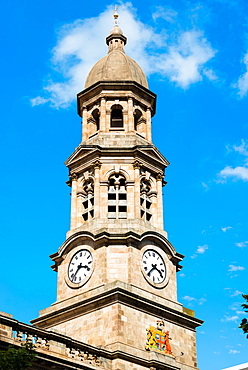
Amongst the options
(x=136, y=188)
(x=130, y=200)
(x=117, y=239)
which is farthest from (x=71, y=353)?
(x=136, y=188)

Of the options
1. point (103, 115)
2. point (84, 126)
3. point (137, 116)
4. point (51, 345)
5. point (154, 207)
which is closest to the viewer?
point (51, 345)

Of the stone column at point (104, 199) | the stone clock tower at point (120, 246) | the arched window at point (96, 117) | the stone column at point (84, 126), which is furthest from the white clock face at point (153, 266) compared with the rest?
the arched window at point (96, 117)

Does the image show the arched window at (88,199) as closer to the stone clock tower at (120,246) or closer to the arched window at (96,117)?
the stone clock tower at (120,246)

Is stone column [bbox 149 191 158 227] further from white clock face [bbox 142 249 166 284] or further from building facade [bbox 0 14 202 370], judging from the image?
white clock face [bbox 142 249 166 284]

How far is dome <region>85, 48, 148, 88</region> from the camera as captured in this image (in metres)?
55.0

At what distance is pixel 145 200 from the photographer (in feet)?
166

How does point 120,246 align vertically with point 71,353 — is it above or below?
above

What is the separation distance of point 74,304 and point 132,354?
213 inches

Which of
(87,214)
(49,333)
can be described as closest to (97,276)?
A: (87,214)

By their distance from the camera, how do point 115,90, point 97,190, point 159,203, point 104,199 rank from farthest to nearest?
1. point 115,90
2. point 159,203
3. point 97,190
4. point 104,199

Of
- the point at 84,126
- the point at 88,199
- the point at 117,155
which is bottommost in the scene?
the point at 88,199

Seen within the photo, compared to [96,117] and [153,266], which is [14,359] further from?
[96,117]

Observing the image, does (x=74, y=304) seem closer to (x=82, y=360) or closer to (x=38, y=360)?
(x=82, y=360)

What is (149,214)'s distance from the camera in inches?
1989
